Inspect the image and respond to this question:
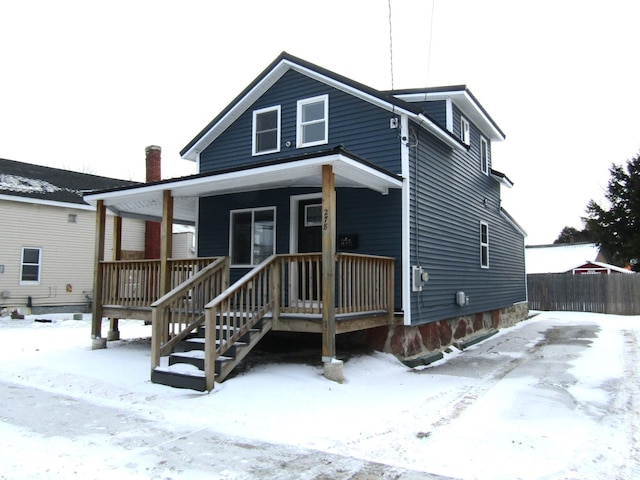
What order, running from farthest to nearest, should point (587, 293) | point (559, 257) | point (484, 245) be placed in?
1. point (559, 257)
2. point (587, 293)
3. point (484, 245)

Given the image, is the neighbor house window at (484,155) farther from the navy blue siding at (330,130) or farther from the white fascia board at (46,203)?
the white fascia board at (46,203)

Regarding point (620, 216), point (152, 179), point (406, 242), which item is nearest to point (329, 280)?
Answer: point (406, 242)

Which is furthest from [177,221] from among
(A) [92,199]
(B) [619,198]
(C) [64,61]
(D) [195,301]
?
(B) [619,198]

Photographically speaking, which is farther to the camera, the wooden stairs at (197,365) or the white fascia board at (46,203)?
the white fascia board at (46,203)

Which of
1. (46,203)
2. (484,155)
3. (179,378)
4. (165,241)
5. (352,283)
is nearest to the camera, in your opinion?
(179,378)

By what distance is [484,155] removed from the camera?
15062 mm

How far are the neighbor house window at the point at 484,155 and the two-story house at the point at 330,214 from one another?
0.47 metres

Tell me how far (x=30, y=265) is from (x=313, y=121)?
13.0 metres

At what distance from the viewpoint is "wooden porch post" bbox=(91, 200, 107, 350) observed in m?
10.6

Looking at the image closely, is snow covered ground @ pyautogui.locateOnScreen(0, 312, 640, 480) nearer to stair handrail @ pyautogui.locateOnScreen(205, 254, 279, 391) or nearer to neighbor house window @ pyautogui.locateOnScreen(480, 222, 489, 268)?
stair handrail @ pyautogui.locateOnScreen(205, 254, 279, 391)

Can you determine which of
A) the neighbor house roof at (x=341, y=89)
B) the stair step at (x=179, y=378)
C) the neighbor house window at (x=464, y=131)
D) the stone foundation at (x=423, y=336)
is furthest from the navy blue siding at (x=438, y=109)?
the stair step at (x=179, y=378)

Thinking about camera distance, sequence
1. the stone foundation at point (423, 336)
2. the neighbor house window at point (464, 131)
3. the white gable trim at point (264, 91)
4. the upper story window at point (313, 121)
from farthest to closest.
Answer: the neighbor house window at point (464, 131) → the upper story window at point (313, 121) → the white gable trim at point (264, 91) → the stone foundation at point (423, 336)

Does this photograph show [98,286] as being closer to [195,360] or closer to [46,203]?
[195,360]

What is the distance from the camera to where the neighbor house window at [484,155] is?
1477cm
